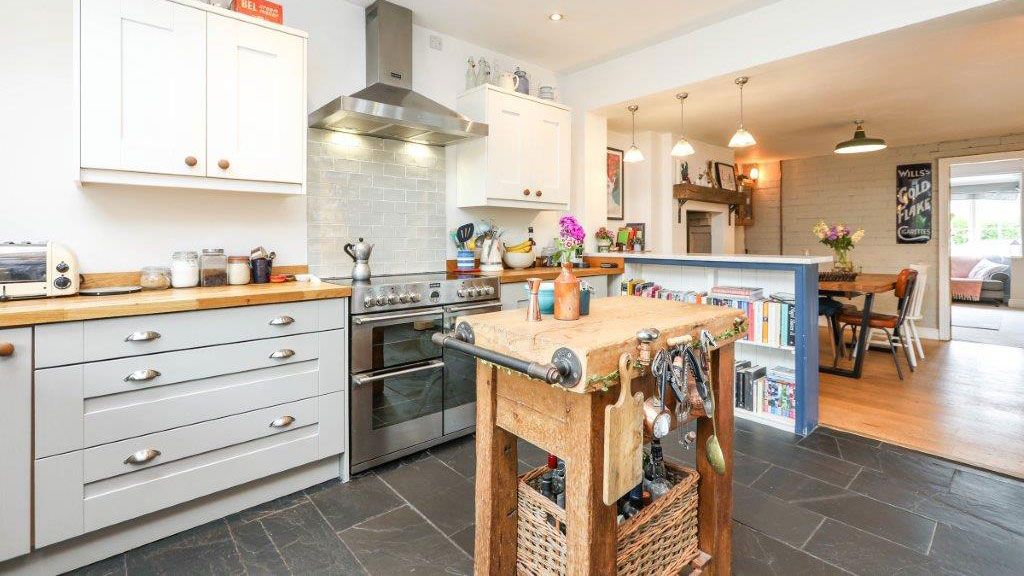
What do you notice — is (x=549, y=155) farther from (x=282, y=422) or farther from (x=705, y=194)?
(x=705, y=194)

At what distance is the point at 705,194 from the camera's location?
600 centimetres

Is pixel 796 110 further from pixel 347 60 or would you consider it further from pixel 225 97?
pixel 225 97

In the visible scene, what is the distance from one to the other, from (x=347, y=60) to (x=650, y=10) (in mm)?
1981

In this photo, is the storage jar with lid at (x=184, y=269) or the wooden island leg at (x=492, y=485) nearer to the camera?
the wooden island leg at (x=492, y=485)

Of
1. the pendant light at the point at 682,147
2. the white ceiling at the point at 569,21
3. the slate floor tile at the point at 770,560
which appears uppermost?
the white ceiling at the point at 569,21

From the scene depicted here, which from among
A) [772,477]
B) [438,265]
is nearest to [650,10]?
[438,265]

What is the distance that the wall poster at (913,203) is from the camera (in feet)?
20.5

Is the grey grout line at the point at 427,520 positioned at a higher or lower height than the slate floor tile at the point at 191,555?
higher

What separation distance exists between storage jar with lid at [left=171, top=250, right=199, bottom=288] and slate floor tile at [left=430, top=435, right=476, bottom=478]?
1.53 meters

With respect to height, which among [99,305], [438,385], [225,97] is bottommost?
[438,385]

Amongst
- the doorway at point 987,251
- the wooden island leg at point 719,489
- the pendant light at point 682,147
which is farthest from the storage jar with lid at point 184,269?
the doorway at point 987,251

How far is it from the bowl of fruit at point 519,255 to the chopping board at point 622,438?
8.88 ft

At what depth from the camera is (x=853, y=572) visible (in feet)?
5.78

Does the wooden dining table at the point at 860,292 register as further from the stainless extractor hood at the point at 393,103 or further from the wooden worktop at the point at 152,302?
the wooden worktop at the point at 152,302
